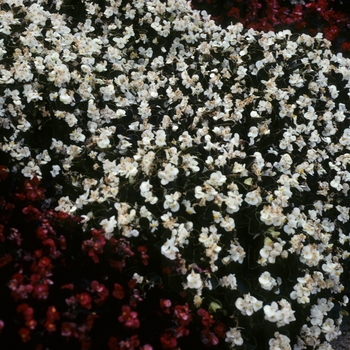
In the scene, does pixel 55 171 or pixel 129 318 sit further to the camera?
pixel 55 171

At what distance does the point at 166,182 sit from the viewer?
257cm

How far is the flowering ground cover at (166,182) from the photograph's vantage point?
2.15 meters

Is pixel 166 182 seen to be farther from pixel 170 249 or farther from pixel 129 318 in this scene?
pixel 129 318

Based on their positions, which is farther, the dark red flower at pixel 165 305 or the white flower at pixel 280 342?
the white flower at pixel 280 342

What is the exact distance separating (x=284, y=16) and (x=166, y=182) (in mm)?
3472

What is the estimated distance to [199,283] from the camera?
2.31 metres

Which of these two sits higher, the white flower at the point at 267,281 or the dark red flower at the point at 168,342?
the white flower at the point at 267,281

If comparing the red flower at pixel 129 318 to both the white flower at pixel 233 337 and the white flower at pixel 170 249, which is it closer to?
the white flower at pixel 170 249

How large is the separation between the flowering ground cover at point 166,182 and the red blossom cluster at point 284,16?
147 cm

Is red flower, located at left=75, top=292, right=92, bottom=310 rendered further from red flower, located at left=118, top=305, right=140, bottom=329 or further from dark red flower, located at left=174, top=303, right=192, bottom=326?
dark red flower, located at left=174, top=303, right=192, bottom=326

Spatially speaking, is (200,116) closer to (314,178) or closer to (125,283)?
(314,178)

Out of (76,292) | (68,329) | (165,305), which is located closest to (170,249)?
(165,305)

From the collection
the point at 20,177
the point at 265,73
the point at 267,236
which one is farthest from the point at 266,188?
the point at 20,177

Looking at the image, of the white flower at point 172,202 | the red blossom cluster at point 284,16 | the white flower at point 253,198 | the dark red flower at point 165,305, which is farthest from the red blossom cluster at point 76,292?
the red blossom cluster at point 284,16
